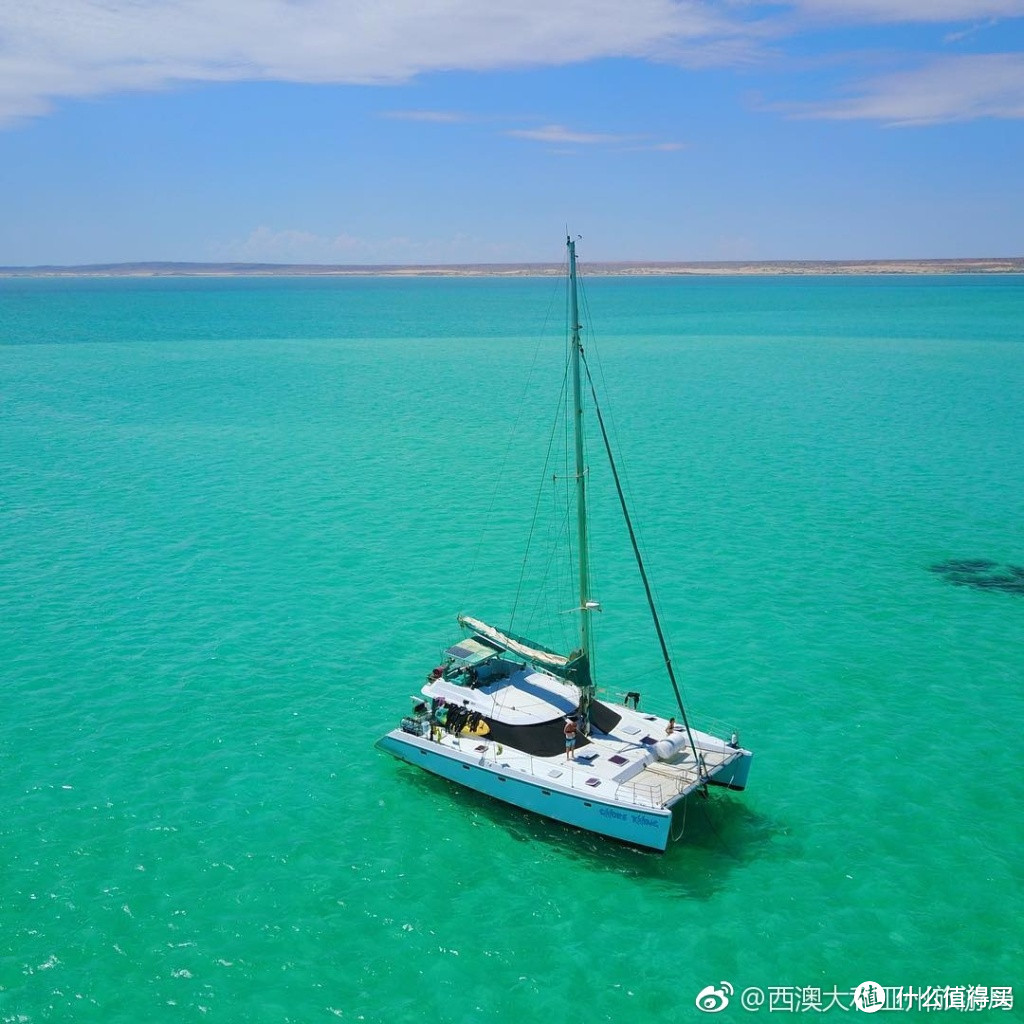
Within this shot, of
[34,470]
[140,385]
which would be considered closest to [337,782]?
[34,470]

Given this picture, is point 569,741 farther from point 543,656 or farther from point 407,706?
point 407,706

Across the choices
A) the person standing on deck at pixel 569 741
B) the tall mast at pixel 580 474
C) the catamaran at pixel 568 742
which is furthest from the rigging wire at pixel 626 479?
the person standing on deck at pixel 569 741

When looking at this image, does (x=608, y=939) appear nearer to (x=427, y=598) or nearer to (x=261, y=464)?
(x=427, y=598)

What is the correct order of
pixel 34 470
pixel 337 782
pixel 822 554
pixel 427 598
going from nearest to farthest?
pixel 337 782
pixel 427 598
pixel 822 554
pixel 34 470

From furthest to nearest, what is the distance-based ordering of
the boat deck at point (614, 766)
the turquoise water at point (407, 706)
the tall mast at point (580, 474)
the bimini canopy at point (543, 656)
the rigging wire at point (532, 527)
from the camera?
the rigging wire at point (532, 527), the bimini canopy at point (543, 656), the tall mast at point (580, 474), the boat deck at point (614, 766), the turquoise water at point (407, 706)

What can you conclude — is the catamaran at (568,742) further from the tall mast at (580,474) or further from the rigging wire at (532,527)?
the rigging wire at (532,527)

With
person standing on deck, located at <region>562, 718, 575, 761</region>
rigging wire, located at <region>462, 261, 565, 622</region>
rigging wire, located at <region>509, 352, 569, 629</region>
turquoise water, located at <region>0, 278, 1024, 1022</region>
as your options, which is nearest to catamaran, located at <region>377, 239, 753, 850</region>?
person standing on deck, located at <region>562, 718, 575, 761</region>
